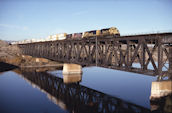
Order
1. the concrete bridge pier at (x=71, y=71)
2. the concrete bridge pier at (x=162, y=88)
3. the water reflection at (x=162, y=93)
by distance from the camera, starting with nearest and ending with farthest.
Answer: the water reflection at (x=162, y=93), the concrete bridge pier at (x=162, y=88), the concrete bridge pier at (x=71, y=71)


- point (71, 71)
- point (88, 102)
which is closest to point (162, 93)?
point (88, 102)

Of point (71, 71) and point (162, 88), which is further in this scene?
point (71, 71)

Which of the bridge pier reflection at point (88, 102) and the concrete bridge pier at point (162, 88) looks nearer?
the concrete bridge pier at point (162, 88)

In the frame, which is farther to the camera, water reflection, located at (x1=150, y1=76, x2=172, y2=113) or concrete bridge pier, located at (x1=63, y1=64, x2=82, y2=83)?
concrete bridge pier, located at (x1=63, y1=64, x2=82, y2=83)

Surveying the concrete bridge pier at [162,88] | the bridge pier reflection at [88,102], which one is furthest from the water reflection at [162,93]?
the bridge pier reflection at [88,102]

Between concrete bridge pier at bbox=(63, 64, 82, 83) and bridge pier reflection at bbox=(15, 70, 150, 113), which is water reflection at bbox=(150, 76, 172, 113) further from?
concrete bridge pier at bbox=(63, 64, 82, 83)

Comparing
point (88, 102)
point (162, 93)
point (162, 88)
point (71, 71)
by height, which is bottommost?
point (88, 102)

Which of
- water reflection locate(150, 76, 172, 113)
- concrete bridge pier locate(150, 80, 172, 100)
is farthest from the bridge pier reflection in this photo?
concrete bridge pier locate(150, 80, 172, 100)

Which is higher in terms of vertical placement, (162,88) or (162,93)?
(162,88)

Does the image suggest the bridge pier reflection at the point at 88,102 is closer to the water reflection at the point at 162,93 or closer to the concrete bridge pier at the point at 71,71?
the water reflection at the point at 162,93

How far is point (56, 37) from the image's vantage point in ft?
222

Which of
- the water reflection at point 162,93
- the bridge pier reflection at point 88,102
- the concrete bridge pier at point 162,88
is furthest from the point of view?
the bridge pier reflection at point 88,102

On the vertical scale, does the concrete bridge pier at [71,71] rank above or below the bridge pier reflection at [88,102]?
above

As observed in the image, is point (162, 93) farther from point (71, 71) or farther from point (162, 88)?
point (71, 71)
